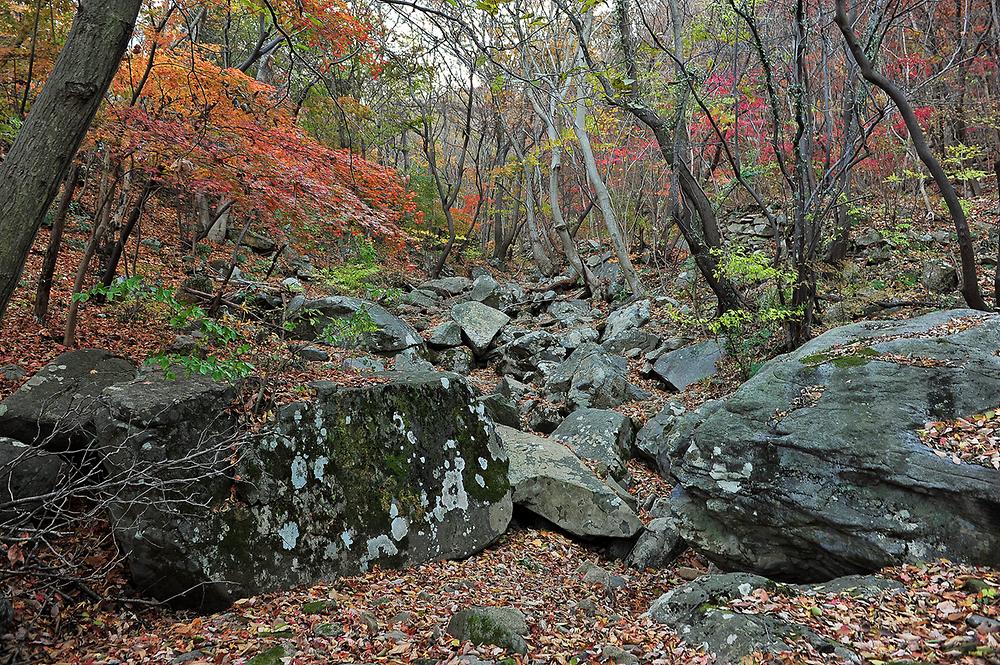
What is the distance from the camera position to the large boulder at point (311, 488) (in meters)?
4.22

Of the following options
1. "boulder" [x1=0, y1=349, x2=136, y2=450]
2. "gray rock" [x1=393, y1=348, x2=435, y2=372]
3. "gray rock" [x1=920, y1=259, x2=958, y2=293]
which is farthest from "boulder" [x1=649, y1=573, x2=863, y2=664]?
"gray rock" [x1=920, y1=259, x2=958, y2=293]

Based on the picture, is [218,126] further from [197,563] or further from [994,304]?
[994,304]

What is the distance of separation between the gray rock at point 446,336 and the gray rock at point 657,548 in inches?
303

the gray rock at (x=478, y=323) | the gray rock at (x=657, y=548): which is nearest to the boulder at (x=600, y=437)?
the gray rock at (x=657, y=548)

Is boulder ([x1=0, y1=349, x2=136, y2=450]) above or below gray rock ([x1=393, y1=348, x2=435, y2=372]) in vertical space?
above

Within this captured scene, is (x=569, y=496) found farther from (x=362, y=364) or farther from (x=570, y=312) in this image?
(x=570, y=312)

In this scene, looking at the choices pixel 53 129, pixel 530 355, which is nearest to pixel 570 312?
pixel 530 355

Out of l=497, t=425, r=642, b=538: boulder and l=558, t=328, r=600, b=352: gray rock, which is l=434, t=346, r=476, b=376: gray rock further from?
l=497, t=425, r=642, b=538: boulder

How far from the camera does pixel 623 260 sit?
14.2 meters

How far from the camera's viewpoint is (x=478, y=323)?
13.4 m

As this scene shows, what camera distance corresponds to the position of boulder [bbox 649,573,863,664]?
3.28 m

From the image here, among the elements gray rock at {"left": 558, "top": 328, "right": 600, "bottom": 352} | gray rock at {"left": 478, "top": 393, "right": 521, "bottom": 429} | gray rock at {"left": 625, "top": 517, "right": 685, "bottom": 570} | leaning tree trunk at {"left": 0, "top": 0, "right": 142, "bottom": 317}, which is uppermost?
leaning tree trunk at {"left": 0, "top": 0, "right": 142, "bottom": 317}

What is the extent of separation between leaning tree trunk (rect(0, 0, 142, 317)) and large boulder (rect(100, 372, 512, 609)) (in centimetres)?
167

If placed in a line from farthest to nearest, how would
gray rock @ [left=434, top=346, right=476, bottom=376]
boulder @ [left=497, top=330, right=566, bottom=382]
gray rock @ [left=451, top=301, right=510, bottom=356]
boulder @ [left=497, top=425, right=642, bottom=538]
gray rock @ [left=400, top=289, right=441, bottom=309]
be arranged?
1. gray rock @ [left=400, top=289, right=441, bottom=309]
2. gray rock @ [left=451, top=301, right=510, bottom=356]
3. gray rock @ [left=434, top=346, right=476, bottom=376]
4. boulder @ [left=497, top=330, right=566, bottom=382]
5. boulder @ [left=497, top=425, right=642, bottom=538]
